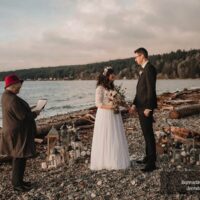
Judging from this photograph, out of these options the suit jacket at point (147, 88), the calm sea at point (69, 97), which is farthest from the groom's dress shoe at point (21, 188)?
the calm sea at point (69, 97)

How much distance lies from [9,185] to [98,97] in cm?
289

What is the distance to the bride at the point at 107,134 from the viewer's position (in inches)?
375

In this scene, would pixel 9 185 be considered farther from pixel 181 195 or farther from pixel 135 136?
pixel 135 136

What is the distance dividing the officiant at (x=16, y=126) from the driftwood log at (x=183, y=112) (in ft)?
41.7

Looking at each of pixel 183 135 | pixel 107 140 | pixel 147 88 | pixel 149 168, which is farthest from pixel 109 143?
pixel 183 135

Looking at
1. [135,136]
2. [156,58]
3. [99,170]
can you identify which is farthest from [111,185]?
[156,58]

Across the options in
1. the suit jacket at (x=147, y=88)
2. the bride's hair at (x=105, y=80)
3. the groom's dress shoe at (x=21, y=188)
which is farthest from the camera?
the bride's hair at (x=105, y=80)

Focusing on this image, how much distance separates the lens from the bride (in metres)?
9.52

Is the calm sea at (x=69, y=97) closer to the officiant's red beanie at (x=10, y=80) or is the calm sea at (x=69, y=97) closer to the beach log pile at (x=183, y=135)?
the beach log pile at (x=183, y=135)

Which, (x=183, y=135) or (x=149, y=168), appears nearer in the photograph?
(x=149, y=168)

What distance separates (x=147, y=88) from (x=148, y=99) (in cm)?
25

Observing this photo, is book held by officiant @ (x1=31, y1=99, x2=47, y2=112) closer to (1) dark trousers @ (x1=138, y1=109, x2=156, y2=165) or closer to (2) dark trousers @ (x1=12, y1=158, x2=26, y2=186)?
(2) dark trousers @ (x1=12, y1=158, x2=26, y2=186)

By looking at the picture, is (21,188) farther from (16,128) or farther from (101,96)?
(101,96)

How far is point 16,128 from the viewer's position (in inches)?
325
